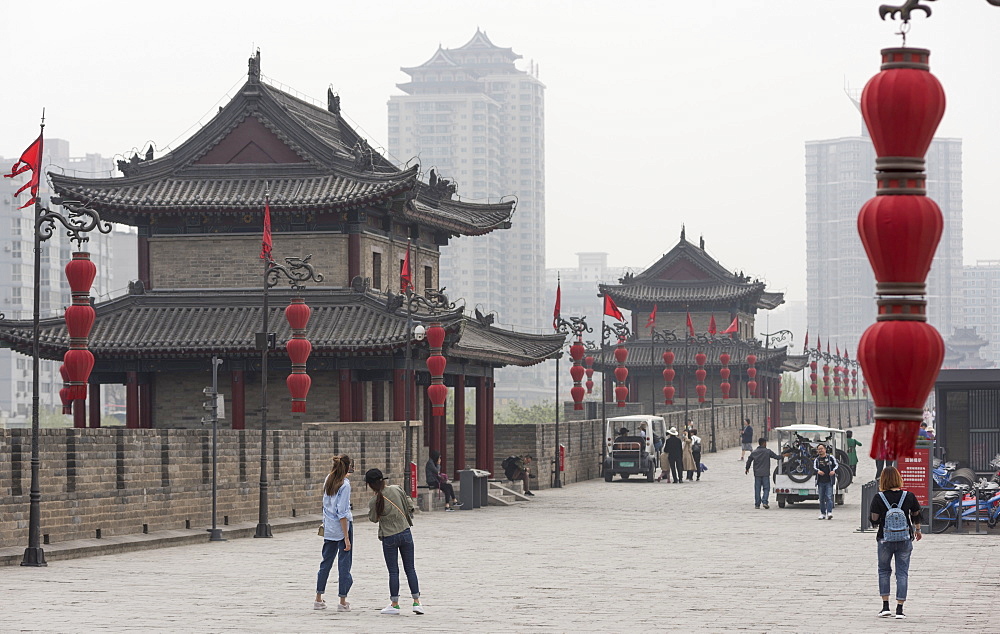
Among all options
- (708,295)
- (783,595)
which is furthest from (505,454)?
(708,295)

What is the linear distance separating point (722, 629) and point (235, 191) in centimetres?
2866

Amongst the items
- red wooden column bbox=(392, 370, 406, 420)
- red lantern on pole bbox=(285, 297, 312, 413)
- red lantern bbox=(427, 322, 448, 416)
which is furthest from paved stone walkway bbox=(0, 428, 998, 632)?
red wooden column bbox=(392, 370, 406, 420)

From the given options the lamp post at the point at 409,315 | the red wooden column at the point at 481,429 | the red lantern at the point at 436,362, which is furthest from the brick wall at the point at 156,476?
the red wooden column at the point at 481,429

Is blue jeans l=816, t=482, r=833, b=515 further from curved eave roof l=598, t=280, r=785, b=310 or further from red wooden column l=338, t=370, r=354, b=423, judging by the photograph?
curved eave roof l=598, t=280, r=785, b=310

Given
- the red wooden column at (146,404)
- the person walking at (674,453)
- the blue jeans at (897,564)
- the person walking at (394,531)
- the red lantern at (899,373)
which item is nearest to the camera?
the red lantern at (899,373)

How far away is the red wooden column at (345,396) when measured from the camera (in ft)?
126

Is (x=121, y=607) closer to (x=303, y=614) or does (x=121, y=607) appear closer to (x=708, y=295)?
(x=303, y=614)

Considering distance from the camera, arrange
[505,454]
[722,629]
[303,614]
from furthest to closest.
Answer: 1. [505,454]
2. [303,614]
3. [722,629]

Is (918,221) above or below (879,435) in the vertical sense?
above

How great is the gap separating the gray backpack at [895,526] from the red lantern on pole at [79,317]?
45.8 ft

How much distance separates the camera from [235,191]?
134ft

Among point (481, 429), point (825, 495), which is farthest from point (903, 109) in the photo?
point (481, 429)

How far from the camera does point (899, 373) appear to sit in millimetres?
7195

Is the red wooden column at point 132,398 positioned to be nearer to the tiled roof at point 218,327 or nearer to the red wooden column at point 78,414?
the tiled roof at point 218,327
